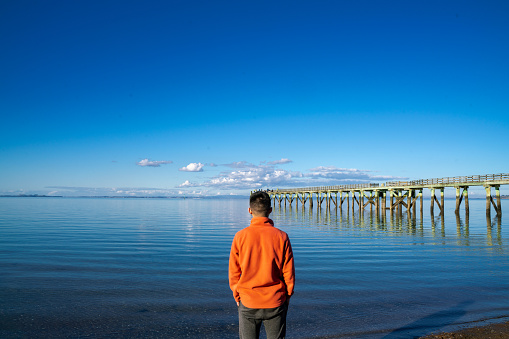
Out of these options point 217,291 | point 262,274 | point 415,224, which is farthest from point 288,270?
point 415,224

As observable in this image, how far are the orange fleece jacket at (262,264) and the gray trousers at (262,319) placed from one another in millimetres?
57

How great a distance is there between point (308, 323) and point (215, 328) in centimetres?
185

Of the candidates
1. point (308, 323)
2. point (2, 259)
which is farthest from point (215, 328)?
point (2, 259)

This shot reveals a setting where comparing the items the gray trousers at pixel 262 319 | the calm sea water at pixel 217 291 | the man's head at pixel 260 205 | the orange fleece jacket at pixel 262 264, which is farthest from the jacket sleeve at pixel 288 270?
the calm sea water at pixel 217 291

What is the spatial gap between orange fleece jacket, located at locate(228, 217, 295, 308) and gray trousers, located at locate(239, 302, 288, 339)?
0.19ft

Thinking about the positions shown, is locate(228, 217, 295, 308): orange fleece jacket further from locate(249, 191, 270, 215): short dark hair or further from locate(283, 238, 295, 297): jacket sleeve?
locate(249, 191, 270, 215): short dark hair

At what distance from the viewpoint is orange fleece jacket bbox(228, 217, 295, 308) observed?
3506mm

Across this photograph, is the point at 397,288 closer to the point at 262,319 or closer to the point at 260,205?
the point at 262,319

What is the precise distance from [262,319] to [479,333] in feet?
15.8

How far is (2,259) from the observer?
1418 cm

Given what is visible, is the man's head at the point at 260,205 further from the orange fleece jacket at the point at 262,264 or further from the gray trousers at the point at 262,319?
the gray trousers at the point at 262,319

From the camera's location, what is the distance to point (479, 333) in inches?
243

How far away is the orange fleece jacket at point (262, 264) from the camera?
3506 mm

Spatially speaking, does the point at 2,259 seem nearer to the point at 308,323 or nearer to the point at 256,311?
the point at 308,323
